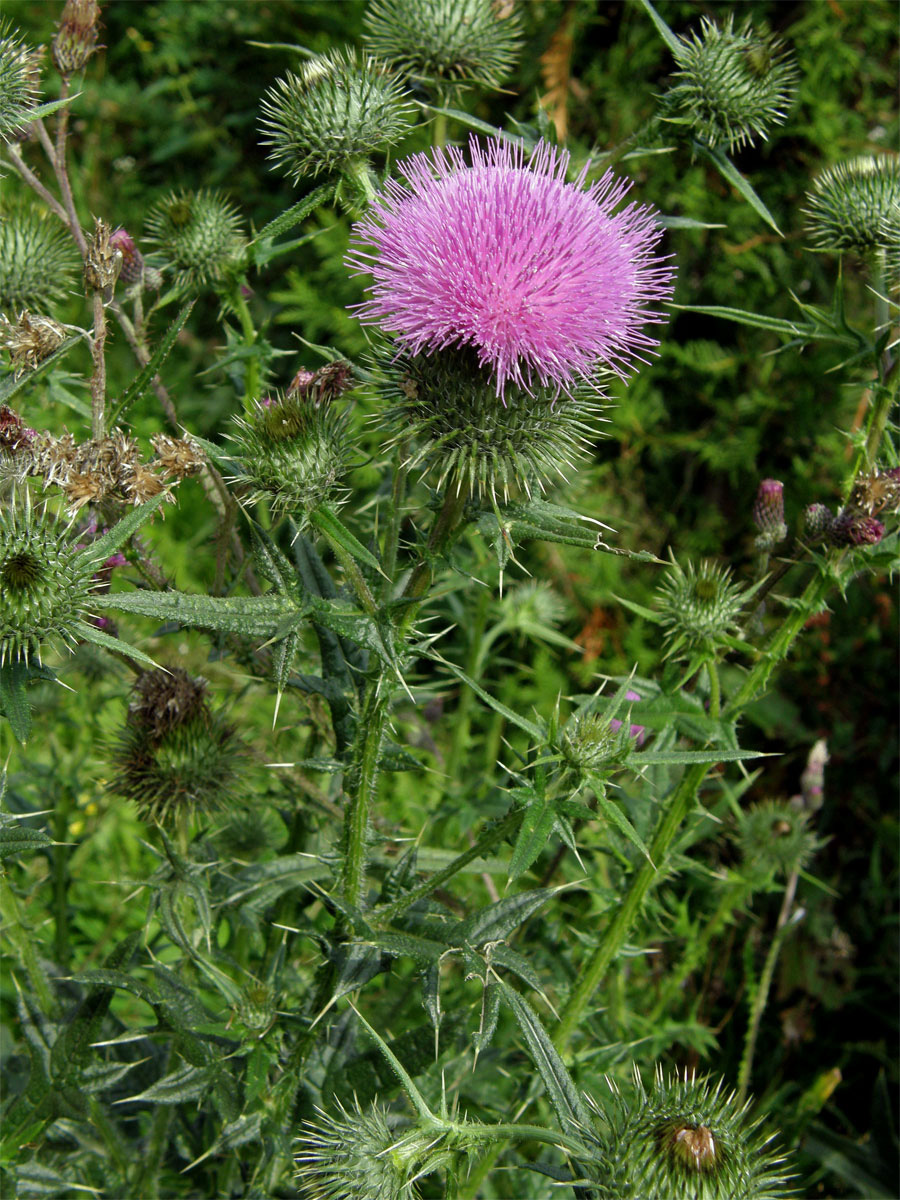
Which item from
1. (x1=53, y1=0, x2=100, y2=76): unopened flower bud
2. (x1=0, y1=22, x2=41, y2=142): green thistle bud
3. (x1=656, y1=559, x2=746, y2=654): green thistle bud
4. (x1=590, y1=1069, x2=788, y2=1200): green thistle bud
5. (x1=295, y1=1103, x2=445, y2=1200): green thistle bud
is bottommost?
(x1=295, y1=1103, x2=445, y2=1200): green thistle bud

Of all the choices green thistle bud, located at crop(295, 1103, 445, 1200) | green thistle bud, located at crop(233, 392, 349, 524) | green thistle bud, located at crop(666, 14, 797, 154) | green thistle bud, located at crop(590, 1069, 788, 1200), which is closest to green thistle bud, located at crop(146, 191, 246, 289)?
green thistle bud, located at crop(233, 392, 349, 524)

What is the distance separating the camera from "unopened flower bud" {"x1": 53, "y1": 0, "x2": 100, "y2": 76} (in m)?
2.73

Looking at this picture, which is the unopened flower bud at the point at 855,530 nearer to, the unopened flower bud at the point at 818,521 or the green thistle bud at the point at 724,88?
the unopened flower bud at the point at 818,521

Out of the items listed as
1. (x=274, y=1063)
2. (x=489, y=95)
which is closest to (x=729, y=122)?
(x=274, y=1063)

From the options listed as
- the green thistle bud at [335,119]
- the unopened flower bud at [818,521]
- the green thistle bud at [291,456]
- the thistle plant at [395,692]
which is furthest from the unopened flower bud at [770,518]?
the green thistle bud at [335,119]

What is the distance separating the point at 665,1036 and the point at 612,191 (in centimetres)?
256

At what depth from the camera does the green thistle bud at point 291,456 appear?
215 centimetres

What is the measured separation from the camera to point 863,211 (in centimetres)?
290

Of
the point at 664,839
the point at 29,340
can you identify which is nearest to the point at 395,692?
the point at 664,839

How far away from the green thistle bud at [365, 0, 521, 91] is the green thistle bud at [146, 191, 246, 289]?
0.77m

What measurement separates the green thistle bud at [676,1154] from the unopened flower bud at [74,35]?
2.83 metres

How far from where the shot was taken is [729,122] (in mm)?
2961

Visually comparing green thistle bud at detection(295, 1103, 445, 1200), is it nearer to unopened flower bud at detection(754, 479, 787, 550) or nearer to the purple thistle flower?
the purple thistle flower

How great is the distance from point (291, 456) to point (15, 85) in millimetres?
1182
